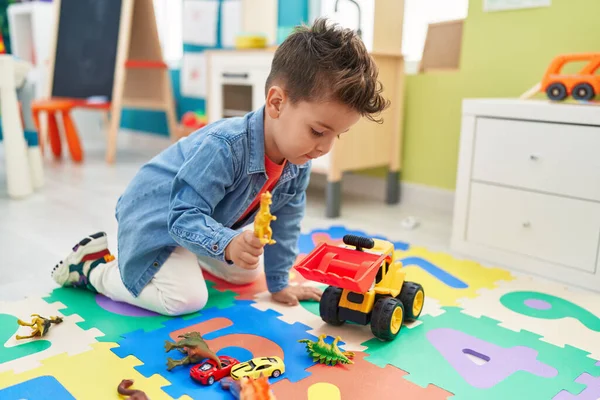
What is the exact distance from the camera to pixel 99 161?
295 cm

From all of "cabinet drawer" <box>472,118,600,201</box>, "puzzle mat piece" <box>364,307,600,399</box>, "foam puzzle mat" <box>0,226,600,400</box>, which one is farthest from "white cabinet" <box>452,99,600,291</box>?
"puzzle mat piece" <box>364,307,600,399</box>

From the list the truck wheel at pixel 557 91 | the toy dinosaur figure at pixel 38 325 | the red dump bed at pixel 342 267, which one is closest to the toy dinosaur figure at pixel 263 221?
the red dump bed at pixel 342 267

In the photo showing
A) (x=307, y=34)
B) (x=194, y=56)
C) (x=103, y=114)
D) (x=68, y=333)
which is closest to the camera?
(x=307, y=34)

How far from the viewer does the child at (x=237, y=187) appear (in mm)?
899

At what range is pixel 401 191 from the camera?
2.27 meters

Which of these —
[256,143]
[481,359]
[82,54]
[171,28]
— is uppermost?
[171,28]

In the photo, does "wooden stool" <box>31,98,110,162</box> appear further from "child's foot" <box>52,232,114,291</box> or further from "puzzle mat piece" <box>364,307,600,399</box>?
"puzzle mat piece" <box>364,307,600,399</box>

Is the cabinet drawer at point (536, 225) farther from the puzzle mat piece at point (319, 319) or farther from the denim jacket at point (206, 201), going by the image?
the denim jacket at point (206, 201)

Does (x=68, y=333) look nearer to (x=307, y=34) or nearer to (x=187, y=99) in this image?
(x=307, y=34)

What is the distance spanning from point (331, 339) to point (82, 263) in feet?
1.99

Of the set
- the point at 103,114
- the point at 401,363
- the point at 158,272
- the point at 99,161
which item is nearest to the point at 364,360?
the point at 401,363

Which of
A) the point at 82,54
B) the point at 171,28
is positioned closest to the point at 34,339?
the point at 82,54

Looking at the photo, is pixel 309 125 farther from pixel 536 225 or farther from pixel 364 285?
pixel 536 225

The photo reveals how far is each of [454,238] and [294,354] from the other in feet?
2.71
